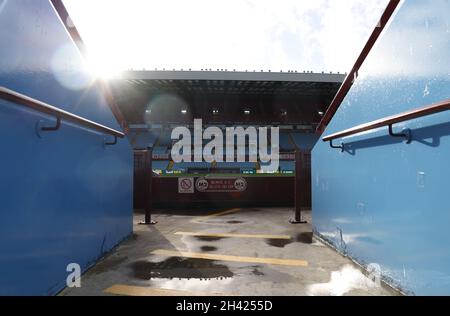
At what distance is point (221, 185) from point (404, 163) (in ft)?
28.5

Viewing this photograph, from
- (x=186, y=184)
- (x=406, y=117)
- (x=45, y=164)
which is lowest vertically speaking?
(x=186, y=184)

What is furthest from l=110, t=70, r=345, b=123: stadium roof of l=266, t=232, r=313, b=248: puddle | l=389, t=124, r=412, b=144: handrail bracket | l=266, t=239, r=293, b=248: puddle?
l=389, t=124, r=412, b=144: handrail bracket

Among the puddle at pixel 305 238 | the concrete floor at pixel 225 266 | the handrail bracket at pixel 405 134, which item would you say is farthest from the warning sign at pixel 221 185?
the handrail bracket at pixel 405 134

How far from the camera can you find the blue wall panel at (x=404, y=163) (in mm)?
2557

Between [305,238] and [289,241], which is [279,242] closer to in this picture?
[289,241]

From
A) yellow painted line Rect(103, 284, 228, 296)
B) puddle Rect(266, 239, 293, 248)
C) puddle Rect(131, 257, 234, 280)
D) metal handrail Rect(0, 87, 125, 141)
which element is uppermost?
metal handrail Rect(0, 87, 125, 141)

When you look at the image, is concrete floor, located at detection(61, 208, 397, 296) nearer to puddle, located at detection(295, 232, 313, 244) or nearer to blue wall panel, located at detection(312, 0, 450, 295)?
puddle, located at detection(295, 232, 313, 244)

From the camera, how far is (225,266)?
4211mm

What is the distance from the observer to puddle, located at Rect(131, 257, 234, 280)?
3.77 m

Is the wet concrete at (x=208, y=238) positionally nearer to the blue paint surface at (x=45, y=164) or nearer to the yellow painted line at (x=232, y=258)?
the yellow painted line at (x=232, y=258)

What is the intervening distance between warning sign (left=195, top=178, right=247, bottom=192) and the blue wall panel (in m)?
6.91

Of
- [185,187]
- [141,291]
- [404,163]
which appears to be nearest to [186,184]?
[185,187]

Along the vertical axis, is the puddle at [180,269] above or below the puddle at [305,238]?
above
